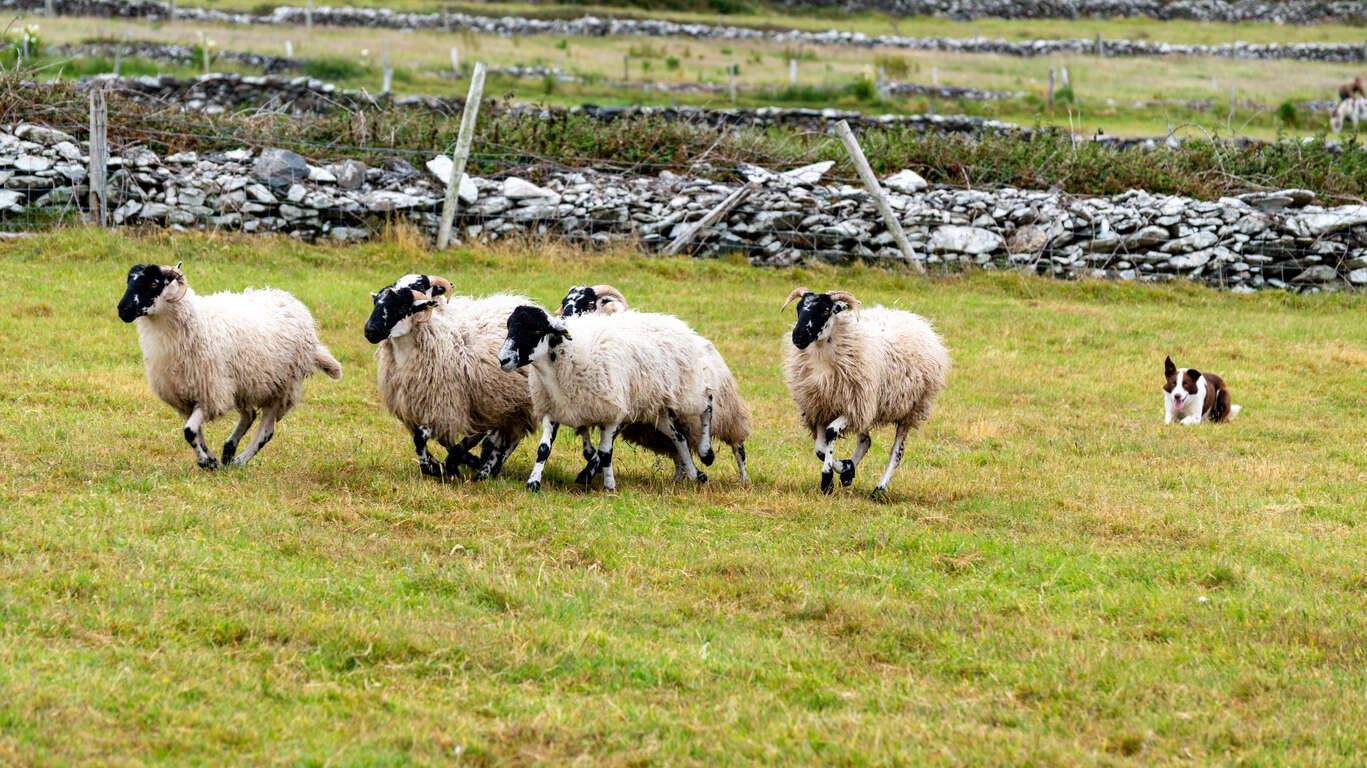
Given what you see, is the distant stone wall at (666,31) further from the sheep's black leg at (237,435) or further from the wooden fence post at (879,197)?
the sheep's black leg at (237,435)

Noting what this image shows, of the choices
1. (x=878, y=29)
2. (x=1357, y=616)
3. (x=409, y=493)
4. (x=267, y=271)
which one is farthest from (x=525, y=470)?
(x=878, y=29)

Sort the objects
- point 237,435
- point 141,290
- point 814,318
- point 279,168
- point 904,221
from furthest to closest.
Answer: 1. point 904,221
2. point 279,168
3. point 814,318
4. point 237,435
5. point 141,290

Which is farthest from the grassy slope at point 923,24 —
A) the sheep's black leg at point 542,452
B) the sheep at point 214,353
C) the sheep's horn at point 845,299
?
the sheep's black leg at point 542,452

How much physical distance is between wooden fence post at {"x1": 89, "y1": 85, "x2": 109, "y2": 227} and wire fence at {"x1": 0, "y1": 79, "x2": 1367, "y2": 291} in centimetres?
97

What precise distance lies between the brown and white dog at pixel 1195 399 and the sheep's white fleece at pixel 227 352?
8878 millimetres

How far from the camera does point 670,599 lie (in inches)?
296

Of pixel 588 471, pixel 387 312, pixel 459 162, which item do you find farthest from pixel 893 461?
pixel 459 162

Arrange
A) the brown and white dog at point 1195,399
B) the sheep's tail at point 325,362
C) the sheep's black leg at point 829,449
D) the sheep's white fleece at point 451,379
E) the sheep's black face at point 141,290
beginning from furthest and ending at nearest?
the brown and white dog at point 1195,399 < the sheep's tail at point 325,362 < the sheep's black leg at point 829,449 < the sheep's white fleece at point 451,379 < the sheep's black face at point 141,290

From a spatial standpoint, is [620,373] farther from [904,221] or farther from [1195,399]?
[904,221]

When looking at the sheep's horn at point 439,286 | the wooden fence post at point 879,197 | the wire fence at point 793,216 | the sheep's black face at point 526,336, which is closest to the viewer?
the sheep's black face at point 526,336

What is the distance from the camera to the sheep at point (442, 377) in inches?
401

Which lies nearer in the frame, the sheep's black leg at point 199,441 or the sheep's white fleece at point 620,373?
the sheep's black leg at point 199,441

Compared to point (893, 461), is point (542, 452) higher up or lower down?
higher up

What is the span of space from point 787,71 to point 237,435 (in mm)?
34819
